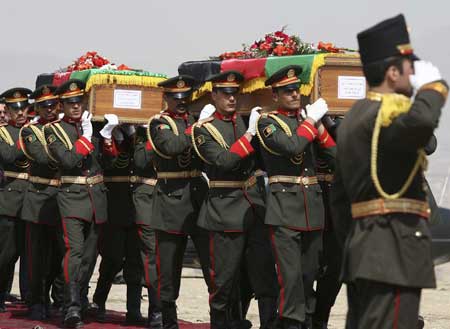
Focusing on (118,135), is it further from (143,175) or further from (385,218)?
(385,218)

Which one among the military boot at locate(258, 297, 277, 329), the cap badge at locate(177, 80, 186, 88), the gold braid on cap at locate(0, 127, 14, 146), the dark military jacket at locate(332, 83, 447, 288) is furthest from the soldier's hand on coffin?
the dark military jacket at locate(332, 83, 447, 288)

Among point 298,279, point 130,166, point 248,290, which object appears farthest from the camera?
point 130,166

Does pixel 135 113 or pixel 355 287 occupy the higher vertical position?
pixel 135 113

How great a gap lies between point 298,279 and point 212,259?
749 mm

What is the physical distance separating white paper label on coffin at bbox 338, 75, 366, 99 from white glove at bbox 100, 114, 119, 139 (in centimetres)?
221

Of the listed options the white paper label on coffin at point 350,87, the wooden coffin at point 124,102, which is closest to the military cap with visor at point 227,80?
the white paper label on coffin at point 350,87

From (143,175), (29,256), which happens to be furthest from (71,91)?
(29,256)

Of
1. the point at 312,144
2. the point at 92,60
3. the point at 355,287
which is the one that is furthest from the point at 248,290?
the point at 355,287

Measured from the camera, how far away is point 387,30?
5.74 metres

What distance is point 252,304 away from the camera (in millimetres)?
13117

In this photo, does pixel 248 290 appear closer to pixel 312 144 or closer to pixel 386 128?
pixel 312 144

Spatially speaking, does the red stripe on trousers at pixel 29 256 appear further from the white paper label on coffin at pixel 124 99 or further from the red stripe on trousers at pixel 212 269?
the red stripe on trousers at pixel 212 269

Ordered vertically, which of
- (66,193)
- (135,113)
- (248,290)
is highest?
(135,113)

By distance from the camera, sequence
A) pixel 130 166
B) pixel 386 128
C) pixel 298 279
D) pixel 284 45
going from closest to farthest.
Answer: pixel 386 128 → pixel 298 279 → pixel 284 45 → pixel 130 166
